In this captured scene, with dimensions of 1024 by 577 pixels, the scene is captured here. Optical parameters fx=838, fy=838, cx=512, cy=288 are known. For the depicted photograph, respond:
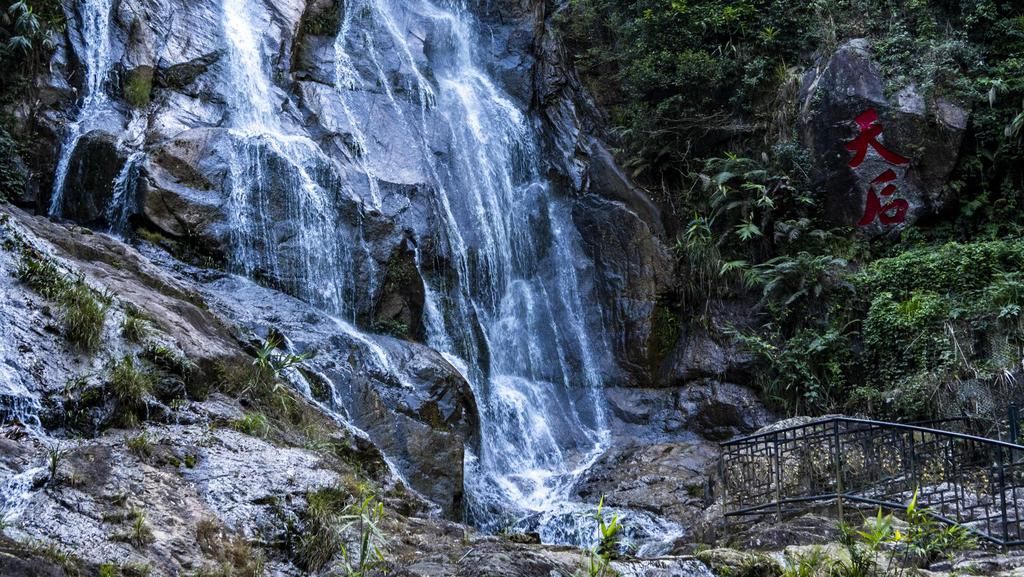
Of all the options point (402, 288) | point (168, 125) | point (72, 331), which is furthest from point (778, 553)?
point (168, 125)

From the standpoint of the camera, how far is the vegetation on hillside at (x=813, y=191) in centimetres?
1394

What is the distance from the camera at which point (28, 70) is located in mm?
13188

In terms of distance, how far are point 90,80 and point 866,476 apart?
511 inches

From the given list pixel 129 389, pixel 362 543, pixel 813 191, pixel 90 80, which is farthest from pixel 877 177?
pixel 90 80

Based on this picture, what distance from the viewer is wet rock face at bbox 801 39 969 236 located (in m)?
15.8

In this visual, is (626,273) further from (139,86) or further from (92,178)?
(92,178)

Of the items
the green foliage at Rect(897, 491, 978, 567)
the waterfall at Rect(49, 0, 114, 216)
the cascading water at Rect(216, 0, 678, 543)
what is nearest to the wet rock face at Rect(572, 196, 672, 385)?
the cascading water at Rect(216, 0, 678, 543)

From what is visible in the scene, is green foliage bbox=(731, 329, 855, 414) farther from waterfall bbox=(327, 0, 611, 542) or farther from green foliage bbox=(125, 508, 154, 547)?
green foliage bbox=(125, 508, 154, 547)

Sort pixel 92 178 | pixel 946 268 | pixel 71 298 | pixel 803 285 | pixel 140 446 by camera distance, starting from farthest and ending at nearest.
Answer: pixel 803 285 < pixel 946 268 < pixel 92 178 < pixel 71 298 < pixel 140 446

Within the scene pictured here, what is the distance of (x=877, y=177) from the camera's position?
1599cm

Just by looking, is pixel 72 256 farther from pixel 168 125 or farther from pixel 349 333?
pixel 168 125

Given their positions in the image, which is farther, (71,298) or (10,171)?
(10,171)

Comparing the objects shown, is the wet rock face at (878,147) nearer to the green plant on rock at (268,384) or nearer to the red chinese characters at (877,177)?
the red chinese characters at (877,177)

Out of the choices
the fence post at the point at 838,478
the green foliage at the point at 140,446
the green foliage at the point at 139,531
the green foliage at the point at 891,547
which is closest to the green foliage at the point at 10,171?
the green foliage at the point at 140,446
